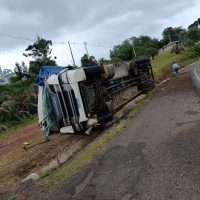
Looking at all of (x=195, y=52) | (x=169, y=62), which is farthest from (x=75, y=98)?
(x=195, y=52)

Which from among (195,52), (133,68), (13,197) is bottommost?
(195,52)

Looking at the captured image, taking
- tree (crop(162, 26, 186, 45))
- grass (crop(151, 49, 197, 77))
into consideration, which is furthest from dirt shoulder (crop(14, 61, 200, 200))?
tree (crop(162, 26, 186, 45))

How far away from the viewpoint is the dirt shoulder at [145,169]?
18.9 ft

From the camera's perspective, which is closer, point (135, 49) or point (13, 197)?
point (13, 197)

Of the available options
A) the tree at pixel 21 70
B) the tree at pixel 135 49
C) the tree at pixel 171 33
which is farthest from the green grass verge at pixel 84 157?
the tree at pixel 171 33

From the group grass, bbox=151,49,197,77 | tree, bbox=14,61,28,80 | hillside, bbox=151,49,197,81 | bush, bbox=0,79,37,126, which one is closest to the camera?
bush, bbox=0,79,37,126

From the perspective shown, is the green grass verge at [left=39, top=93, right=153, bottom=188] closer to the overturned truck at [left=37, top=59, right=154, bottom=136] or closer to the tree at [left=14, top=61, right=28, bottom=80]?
the overturned truck at [left=37, top=59, right=154, bottom=136]

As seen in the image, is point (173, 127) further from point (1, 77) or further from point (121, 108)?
point (1, 77)

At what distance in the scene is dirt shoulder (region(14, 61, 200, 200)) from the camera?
5750mm

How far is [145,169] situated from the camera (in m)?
6.79

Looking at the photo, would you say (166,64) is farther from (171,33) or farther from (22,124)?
(171,33)

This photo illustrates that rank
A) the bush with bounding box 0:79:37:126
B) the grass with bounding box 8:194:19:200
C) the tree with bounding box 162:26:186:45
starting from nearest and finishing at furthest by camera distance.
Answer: the grass with bounding box 8:194:19:200
the bush with bounding box 0:79:37:126
the tree with bounding box 162:26:186:45

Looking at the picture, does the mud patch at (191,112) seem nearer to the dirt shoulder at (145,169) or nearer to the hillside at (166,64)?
the dirt shoulder at (145,169)

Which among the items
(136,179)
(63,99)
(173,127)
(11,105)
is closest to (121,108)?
(63,99)
